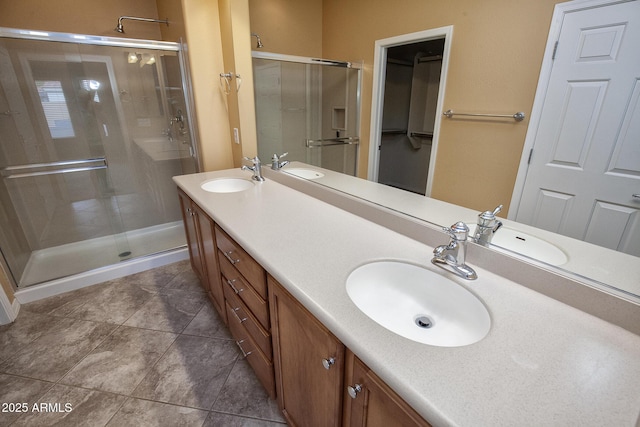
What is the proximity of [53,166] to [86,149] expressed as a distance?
0.30 metres

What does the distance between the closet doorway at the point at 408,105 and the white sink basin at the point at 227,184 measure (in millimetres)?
1197

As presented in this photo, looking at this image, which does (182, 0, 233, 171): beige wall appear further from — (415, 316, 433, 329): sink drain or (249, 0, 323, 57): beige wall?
(415, 316, 433, 329): sink drain

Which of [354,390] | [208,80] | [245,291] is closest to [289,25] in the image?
[208,80]

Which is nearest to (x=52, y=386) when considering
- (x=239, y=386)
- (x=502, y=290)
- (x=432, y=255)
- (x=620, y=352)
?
(x=239, y=386)

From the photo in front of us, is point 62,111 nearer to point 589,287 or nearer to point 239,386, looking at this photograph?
point 239,386

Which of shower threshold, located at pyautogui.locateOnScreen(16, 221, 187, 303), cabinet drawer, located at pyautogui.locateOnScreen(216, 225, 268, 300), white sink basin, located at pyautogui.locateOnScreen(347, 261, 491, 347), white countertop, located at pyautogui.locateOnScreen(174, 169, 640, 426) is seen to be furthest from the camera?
shower threshold, located at pyautogui.locateOnScreen(16, 221, 187, 303)

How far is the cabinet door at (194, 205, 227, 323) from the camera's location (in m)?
1.66

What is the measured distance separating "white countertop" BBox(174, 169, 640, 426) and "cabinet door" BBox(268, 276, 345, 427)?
8 centimetres

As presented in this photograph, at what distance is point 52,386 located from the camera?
1.51m

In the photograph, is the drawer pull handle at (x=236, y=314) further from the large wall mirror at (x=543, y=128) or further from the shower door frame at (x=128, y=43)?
the shower door frame at (x=128, y=43)

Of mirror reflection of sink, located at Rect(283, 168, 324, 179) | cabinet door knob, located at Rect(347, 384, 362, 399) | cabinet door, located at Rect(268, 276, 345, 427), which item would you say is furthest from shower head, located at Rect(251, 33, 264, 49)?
cabinet door knob, located at Rect(347, 384, 362, 399)

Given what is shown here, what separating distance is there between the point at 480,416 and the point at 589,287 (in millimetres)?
552

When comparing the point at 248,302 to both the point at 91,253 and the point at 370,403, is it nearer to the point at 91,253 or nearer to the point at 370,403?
the point at 370,403

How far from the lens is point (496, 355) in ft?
2.13
